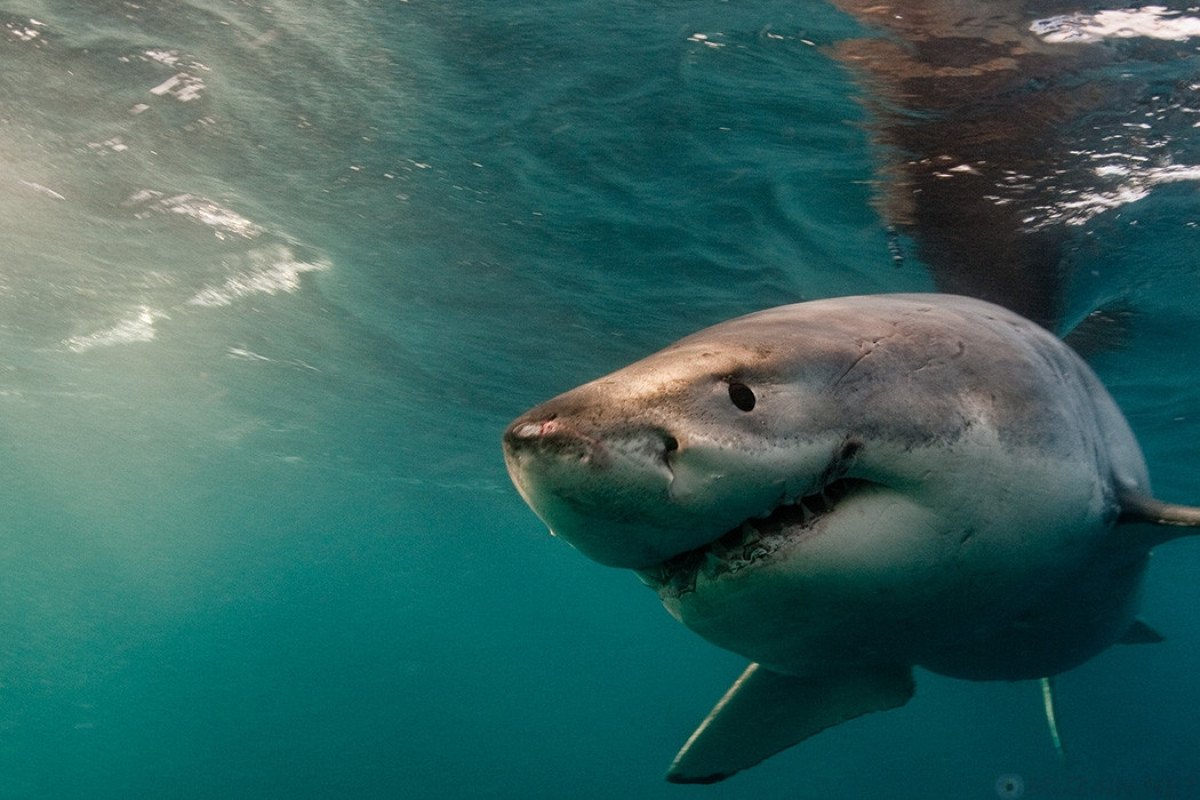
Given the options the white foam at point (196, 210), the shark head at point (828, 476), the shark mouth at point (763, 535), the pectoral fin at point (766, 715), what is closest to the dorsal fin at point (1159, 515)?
the shark head at point (828, 476)

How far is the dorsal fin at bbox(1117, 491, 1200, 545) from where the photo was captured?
3141 millimetres

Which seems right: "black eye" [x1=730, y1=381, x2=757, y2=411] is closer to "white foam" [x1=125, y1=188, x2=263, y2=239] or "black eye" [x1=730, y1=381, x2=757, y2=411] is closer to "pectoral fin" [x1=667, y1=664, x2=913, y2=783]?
"pectoral fin" [x1=667, y1=664, x2=913, y2=783]

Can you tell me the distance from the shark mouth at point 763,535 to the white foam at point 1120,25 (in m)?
6.07

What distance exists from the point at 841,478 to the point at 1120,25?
20.9ft

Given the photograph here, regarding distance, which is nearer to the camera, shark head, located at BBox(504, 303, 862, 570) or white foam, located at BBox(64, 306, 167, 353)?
shark head, located at BBox(504, 303, 862, 570)

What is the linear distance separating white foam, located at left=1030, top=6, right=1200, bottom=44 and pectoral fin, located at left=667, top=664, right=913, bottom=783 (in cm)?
546

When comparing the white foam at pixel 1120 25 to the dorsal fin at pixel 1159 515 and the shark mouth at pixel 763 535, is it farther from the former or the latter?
the shark mouth at pixel 763 535

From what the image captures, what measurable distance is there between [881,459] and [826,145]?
7585mm

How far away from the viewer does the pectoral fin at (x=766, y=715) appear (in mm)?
4340

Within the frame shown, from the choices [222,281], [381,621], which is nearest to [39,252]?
[222,281]

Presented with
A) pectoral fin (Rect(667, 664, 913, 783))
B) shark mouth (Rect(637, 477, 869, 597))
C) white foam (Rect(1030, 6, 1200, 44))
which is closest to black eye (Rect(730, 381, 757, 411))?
shark mouth (Rect(637, 477, 869, 597))

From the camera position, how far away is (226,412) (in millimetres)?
26156

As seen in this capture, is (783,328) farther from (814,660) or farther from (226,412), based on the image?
(226,412)

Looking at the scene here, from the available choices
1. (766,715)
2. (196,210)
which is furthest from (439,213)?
(766,715)
